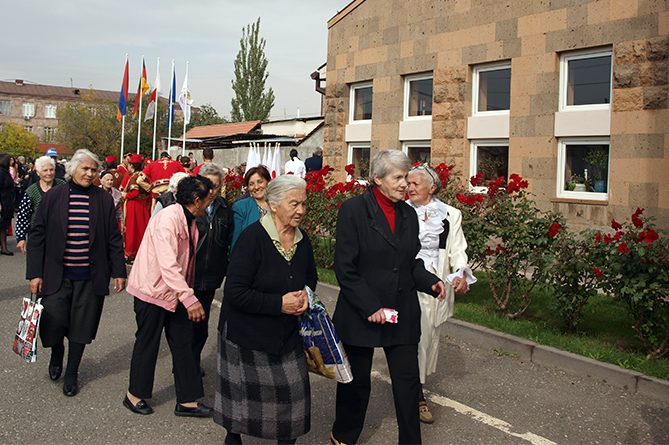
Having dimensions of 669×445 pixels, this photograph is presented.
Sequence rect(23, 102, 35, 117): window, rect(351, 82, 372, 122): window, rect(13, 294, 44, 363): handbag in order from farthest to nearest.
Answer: rect(23, 102, 35, 117): window, rect(351, 82, 372, 122): window, rect(13, 294, 44, 363): handbag

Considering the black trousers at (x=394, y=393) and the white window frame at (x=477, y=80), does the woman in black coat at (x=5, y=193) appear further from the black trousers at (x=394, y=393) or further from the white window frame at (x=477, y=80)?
the black trousers at (x=394, y=393)

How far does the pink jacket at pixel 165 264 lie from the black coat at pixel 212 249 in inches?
8.4

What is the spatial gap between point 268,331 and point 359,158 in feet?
41.3

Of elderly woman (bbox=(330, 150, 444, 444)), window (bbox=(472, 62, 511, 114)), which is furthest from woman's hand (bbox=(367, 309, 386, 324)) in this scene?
window (bbox=(472, 62, 511, 114))

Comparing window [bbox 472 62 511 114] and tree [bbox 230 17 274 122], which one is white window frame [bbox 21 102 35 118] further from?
window [bbox 472 62 511 114]

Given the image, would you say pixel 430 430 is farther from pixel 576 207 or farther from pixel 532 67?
pixel 532 67

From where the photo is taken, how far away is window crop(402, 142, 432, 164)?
13.7 m

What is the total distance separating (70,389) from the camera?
4.74 meters

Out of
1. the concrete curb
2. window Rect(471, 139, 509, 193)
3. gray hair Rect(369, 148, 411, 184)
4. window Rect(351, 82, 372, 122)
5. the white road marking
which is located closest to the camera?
gray hair Rect(369, 148, 411, 184)

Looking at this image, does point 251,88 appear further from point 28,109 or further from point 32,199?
point 28,109

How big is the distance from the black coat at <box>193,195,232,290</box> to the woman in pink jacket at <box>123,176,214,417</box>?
0.47 feet

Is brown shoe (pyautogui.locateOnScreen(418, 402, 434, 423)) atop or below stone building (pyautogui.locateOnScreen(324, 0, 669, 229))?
below

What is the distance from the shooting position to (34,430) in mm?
4078

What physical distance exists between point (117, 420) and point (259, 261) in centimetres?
193
